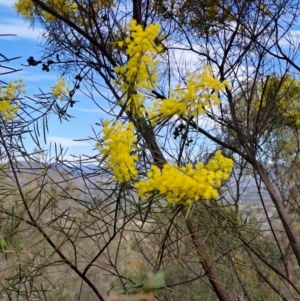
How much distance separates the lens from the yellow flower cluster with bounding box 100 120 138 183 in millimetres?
1091

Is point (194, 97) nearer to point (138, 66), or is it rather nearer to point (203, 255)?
point (138, 66)

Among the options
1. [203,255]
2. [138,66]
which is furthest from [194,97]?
[203,255]

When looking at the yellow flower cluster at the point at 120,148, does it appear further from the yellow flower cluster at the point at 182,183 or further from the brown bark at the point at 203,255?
the brown bark at the point at 203,255

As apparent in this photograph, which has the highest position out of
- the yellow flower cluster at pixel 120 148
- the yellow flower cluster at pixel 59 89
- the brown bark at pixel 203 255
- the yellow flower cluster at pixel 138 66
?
the yellow flower cluster at pixel 59 89

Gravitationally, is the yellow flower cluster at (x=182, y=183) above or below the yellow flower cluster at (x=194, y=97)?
below

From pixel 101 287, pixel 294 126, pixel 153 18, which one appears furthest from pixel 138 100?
pixel 101 287

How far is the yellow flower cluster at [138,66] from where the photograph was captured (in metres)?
1.15

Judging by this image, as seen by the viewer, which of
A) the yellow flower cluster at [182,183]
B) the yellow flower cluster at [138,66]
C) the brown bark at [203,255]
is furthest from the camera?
the brown bark at [203,255]

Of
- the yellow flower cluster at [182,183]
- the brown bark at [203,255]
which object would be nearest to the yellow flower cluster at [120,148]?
the yellow flower cluster at [182,183]

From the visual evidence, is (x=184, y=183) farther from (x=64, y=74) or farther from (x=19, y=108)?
(x=64, y=74)

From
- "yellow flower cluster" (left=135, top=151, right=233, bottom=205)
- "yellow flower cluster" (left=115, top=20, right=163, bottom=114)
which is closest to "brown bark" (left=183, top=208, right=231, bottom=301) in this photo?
"yellow flower cluster" (left=135, top=151, right=233, bottom=205)

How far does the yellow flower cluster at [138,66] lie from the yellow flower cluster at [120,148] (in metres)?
0.11

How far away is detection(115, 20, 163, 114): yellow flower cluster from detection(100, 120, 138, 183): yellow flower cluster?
0.11 meters

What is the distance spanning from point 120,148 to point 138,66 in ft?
0.66
